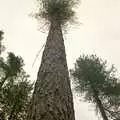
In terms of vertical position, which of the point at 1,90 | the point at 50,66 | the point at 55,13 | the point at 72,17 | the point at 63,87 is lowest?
the point at 63,87

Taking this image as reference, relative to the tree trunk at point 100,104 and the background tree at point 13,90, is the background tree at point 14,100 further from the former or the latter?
the tree trunk at point 100,104

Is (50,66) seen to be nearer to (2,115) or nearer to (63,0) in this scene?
(63,0)

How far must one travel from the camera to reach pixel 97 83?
12.1 metres

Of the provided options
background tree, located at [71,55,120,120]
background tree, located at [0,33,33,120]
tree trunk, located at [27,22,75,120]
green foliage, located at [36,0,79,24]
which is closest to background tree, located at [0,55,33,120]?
background tree, located at [0,33,33,120]

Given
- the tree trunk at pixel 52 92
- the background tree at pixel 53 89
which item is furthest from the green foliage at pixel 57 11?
the tree trunk at pixel 52 92

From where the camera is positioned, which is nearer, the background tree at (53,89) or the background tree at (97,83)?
the background tree at (53,89)

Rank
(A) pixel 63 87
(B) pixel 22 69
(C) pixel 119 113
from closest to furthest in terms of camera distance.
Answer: (A) pixel 63 87
(C) pixel 119 113
(B) pixel 22 69

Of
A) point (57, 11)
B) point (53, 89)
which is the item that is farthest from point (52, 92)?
point (57, 11)

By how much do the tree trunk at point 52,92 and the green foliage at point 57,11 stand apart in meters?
2.67

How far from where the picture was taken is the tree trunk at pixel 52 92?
256cm

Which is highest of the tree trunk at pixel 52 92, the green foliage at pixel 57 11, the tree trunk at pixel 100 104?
the green foliage at pixel 57 11

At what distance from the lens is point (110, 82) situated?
1245 centimetres

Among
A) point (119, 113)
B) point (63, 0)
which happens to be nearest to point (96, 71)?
point (119, 113)

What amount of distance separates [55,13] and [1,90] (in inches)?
311
